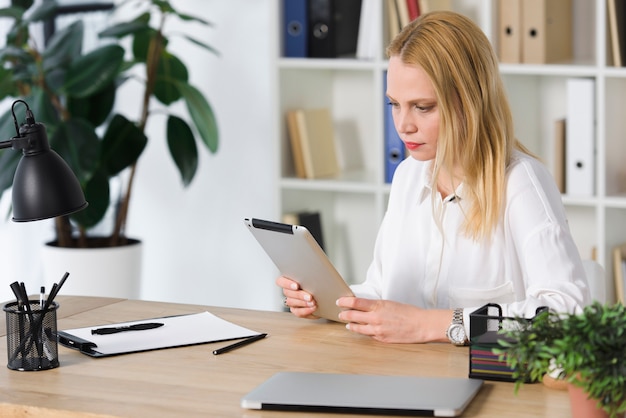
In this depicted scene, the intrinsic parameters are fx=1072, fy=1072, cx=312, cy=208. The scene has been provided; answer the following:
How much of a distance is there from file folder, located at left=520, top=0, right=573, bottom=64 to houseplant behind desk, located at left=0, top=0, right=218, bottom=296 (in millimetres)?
1168

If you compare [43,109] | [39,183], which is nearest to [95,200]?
[43,109]

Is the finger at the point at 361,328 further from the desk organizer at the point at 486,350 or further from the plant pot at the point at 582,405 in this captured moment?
the plant pot at the point at 582,405

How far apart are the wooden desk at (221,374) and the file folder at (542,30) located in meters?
1.57

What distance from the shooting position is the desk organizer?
70.2 inches

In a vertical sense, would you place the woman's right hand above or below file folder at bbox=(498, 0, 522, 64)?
below

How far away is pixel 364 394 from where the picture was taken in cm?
171

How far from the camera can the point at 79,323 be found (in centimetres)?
227

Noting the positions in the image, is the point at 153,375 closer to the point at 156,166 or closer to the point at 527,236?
the point at 527,236

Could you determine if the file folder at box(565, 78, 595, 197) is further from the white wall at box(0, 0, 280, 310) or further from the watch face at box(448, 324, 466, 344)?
the watch face at box(448, 324, 466, 344)

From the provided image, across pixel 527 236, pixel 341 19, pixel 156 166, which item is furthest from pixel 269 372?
pixel 156 166

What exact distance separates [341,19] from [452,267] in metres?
1.63

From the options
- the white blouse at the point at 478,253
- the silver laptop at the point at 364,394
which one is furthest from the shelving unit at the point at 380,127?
the silver laptop at the point at 364,394

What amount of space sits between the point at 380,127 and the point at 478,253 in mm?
1400

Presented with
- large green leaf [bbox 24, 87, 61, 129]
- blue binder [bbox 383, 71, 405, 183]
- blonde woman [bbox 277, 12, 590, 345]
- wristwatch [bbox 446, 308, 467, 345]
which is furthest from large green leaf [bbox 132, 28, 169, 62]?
wristwatch [bbox 446, 308, 467, 345]
